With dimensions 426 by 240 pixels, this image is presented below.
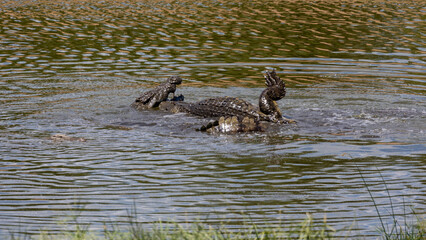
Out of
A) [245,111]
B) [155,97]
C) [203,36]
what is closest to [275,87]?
[245,111]

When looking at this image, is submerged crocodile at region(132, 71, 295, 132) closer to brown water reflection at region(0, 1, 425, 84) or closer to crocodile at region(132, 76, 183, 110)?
crocodile at region(132, 76, 183, 110)

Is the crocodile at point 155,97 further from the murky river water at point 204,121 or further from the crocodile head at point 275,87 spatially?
the crocodile head at point 275,87

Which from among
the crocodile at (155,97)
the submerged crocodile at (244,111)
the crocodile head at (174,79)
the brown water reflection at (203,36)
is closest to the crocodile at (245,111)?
the submerged crocodile at (244,111)

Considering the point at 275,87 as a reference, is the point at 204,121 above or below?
below

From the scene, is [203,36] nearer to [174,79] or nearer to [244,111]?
[174,79]

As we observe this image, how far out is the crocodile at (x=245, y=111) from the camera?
32.0ft

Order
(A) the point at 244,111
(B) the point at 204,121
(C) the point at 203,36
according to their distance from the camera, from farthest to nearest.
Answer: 1. (C) the point at 203,36
2. (B) the point at 204,121
3. (A) the point at 244,111

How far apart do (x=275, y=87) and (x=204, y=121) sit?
4.44 ft

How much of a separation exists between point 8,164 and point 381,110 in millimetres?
6384

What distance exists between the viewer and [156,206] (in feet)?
21.0

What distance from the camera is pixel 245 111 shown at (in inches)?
404

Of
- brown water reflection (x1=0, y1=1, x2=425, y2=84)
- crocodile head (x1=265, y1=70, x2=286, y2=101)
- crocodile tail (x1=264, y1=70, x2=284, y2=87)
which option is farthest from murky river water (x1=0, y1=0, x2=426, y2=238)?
crocodile tail (x1=264, y1=70, x2=284, y2=87)

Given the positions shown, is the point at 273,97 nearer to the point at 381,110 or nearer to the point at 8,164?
the point at 381,110

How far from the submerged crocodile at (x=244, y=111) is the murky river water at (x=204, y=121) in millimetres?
249
